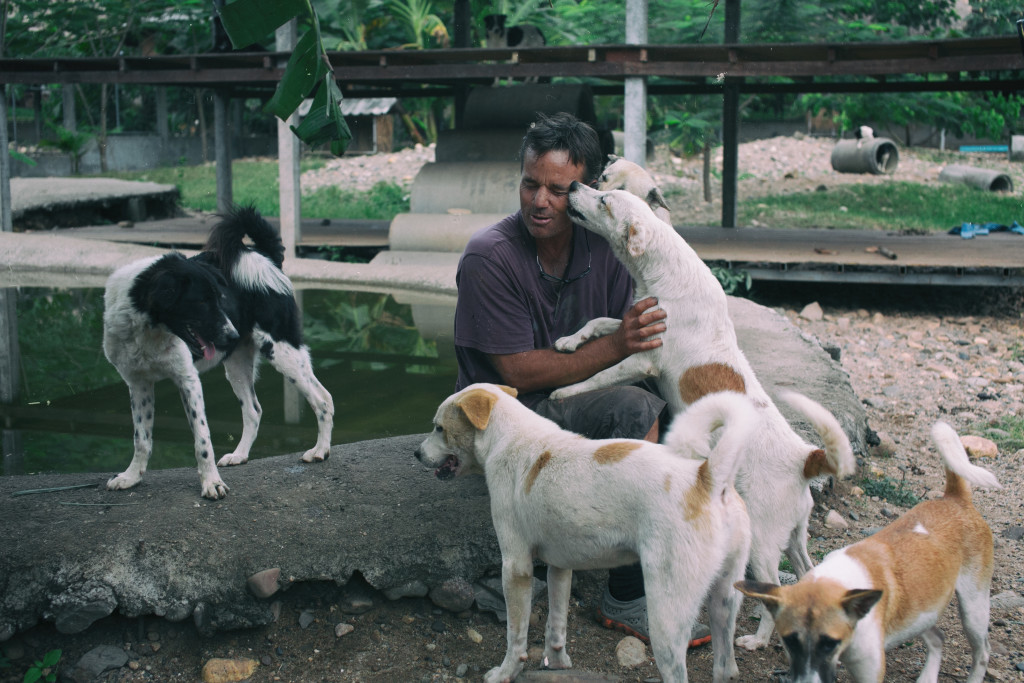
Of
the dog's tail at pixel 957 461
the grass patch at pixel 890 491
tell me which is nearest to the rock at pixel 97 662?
the dog's tail at pixel 957 461

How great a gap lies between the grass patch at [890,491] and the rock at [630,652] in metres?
1.98

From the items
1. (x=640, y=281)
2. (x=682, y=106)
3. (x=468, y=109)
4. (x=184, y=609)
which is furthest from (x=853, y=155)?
(x=184, y=609)

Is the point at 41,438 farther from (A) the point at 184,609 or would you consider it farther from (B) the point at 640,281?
(B) the point at 640,281

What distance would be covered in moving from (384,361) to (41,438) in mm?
2648

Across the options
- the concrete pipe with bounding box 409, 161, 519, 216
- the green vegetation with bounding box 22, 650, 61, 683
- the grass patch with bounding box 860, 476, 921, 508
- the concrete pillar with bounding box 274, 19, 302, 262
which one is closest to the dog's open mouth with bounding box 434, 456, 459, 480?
the green vegetation with bounding box 22, 650, 61, 683

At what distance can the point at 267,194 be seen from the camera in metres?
21.3

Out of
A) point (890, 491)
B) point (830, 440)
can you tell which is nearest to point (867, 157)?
point (890, 491)

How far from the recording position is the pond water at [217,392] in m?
5.11

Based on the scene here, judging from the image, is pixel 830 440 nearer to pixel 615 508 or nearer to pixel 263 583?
pixel 615 508

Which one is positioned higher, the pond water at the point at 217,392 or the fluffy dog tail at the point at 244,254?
the fluffy dog tail at the point at 244,254

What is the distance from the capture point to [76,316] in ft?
28.4

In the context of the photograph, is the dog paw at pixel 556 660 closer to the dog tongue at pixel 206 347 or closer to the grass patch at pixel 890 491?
the dog tongue at pixel 206 347

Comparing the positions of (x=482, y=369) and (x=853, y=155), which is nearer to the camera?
(x=482, y=369)

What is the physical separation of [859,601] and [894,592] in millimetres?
370
